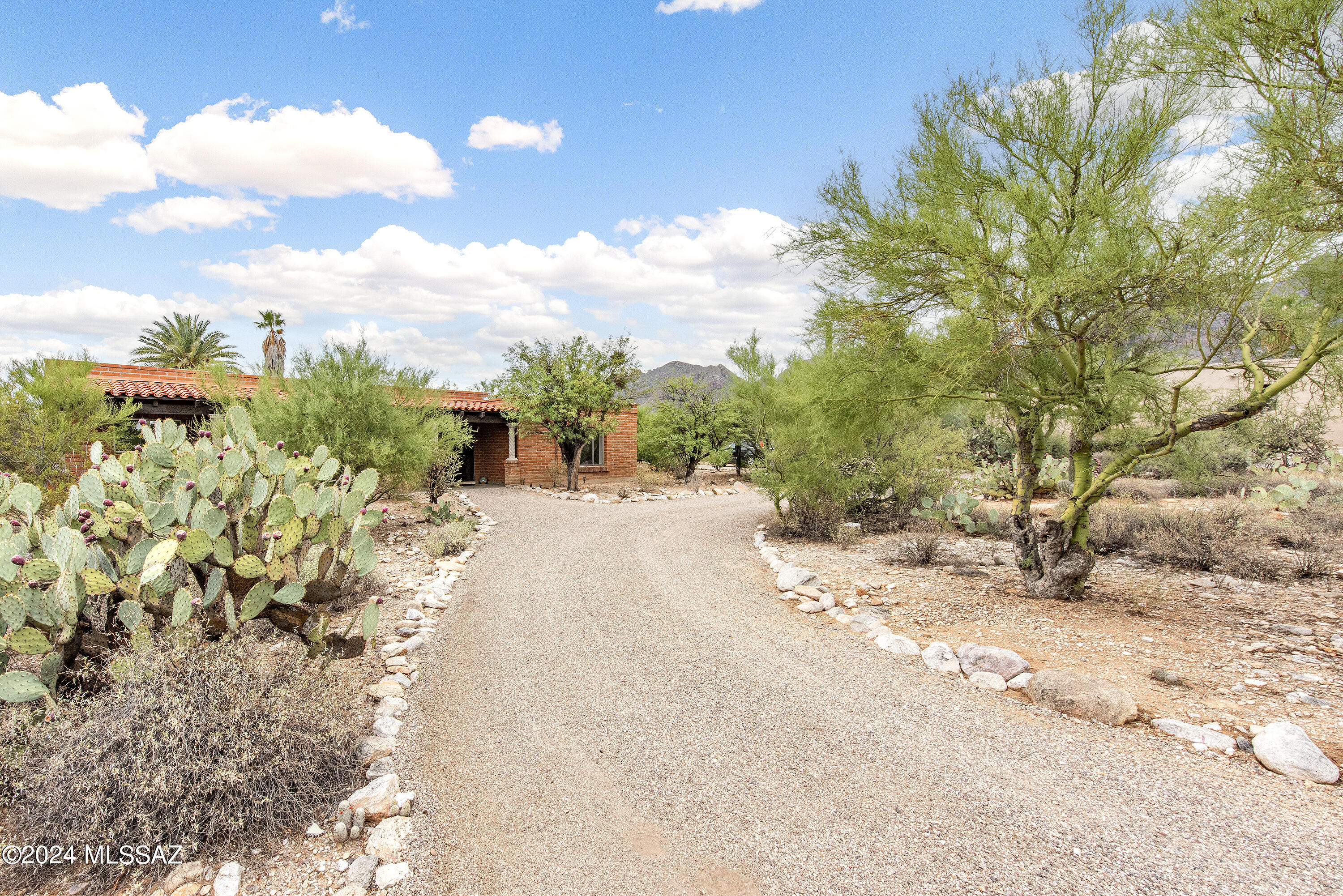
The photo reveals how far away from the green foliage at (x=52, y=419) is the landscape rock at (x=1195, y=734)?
13251mm

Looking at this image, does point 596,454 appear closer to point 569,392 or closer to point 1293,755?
point 569,392

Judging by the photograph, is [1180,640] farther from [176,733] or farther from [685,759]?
[176,733]

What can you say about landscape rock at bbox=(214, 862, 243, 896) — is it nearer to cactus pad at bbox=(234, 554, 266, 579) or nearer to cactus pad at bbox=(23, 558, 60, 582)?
cactus pad at bbox=(234, 554, 266, 579)

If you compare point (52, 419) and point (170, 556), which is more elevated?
point (52, 419)

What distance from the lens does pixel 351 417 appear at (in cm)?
1047

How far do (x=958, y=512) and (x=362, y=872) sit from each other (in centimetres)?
1011

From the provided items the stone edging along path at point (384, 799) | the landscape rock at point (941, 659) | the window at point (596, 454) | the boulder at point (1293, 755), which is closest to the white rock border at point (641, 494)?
the window at point (596, 454)

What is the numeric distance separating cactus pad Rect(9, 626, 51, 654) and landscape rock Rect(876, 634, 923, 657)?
5677 millimetres

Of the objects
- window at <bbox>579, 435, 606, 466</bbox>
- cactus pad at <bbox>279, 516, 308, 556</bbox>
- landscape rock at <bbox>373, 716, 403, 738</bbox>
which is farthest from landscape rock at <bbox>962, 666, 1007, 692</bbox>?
window at <bbox>579, 435, 606, 466</bbox>

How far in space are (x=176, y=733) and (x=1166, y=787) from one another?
4.98 meters

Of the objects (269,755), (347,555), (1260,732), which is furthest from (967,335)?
(269,755)

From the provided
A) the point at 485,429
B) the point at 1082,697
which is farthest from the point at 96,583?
the point at 485,429

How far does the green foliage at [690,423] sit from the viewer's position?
2105 cm

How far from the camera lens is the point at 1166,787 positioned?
3361 millimetres
